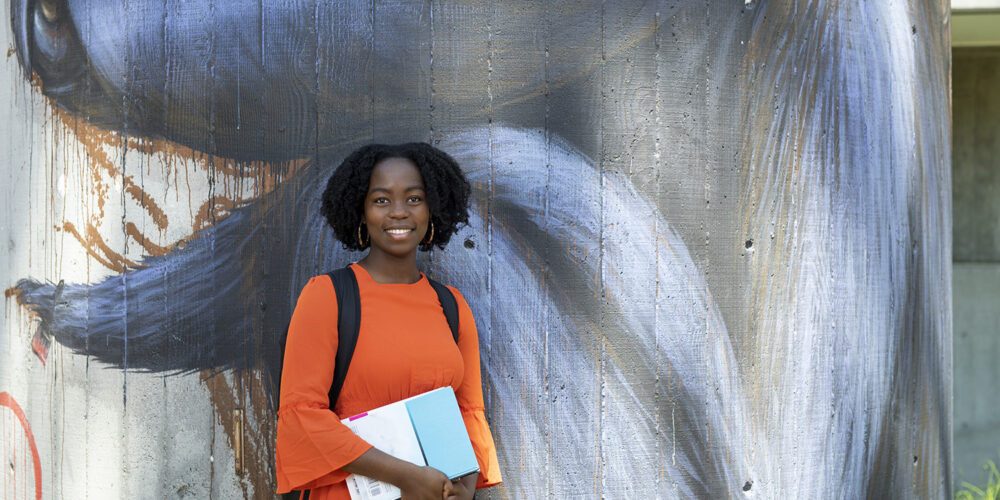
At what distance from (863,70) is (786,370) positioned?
115 cm

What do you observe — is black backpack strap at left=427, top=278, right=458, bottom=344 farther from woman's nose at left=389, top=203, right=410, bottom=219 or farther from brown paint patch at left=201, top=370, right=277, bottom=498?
brown paint patch at left=201, top=370, right=277, bottom=498

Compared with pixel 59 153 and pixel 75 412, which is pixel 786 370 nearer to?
pixel 75 412

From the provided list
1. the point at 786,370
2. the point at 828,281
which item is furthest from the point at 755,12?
the point at 786,370

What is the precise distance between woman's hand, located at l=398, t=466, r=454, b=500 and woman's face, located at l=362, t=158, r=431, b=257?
22.2 inches

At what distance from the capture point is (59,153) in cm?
295

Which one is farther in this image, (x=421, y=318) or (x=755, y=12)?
(x=755, y=12)

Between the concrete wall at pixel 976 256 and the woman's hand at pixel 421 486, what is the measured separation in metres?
5.49

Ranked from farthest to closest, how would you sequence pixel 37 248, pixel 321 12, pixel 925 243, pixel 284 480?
pixel 925 243 → pixel 37 248 → pixel 321 12 → pixel 284 480

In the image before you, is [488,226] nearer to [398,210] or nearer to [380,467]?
[398,210]

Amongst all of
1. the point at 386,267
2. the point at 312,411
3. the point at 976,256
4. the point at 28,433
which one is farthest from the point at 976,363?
the point at 28,433

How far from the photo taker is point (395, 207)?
85.4 inches

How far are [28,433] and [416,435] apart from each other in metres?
1.75

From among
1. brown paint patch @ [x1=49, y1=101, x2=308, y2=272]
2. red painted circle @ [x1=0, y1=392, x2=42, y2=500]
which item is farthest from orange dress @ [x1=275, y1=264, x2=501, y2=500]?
red painted circle @ [x1=0, y1=392, x2=42, y2=500]

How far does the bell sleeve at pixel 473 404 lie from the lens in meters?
2.29
